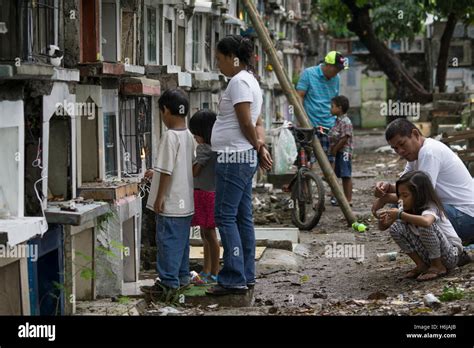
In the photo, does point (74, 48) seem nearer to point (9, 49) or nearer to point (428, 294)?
point (9, 49)

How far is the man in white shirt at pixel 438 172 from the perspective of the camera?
429 inches

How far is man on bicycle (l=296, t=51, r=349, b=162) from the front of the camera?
1770cm

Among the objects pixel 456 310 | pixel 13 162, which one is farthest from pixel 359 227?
pixel 13 162

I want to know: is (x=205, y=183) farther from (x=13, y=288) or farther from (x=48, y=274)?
(x=13, y=288)

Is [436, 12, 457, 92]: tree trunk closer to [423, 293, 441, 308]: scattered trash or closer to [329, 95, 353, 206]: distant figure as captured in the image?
[329, 95, 353, 206]: distant figure

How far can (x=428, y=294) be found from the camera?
9.79m

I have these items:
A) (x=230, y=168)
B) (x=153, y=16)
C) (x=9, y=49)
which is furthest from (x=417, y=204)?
(x=153, y=16)

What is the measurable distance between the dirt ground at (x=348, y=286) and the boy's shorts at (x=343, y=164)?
123 cm

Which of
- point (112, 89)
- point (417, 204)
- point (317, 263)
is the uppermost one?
point (112, 89)

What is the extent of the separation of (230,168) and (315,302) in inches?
63.1

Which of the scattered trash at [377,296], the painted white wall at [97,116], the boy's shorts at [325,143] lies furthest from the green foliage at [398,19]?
the scattered trash at [377,296]

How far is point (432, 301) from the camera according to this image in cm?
945

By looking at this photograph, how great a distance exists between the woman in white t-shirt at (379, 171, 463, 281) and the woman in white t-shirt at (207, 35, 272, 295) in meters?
1.40

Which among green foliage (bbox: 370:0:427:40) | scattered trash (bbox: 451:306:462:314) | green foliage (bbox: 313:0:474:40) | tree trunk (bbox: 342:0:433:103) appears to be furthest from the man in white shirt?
tree trunk (bbox: 342:0:433:103)
